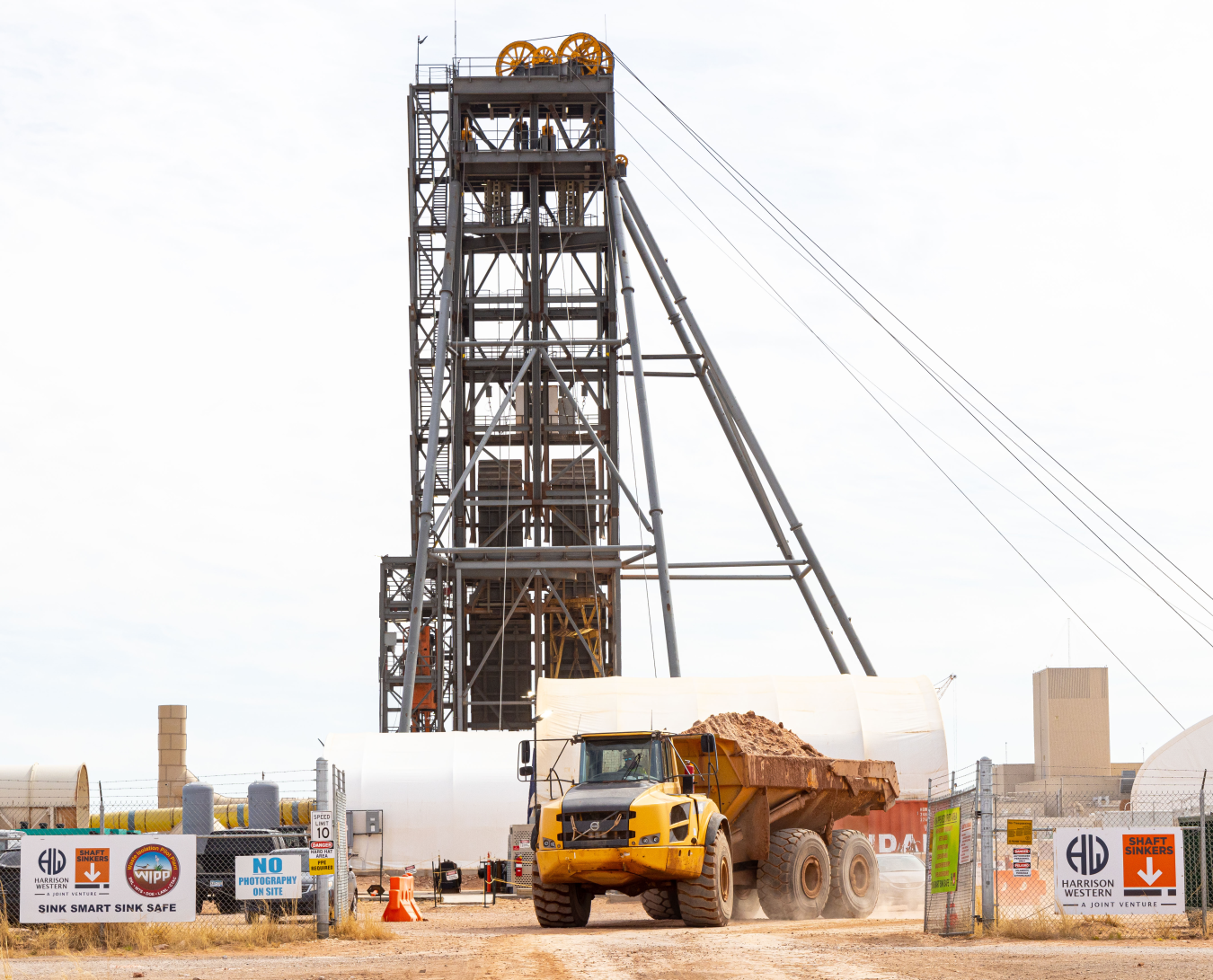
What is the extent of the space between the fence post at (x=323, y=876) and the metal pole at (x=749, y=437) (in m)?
19.9

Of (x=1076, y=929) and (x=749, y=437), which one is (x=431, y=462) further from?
(x=1076, y=929)

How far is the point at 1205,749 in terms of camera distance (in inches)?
1511

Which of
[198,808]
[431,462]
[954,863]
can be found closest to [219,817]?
[198,808]

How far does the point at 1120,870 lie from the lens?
1775cm

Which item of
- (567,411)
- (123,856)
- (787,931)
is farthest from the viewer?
(567,411)

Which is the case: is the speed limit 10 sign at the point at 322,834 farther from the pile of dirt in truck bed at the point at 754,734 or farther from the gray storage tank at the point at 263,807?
the gray storage tank at the point at 263,807

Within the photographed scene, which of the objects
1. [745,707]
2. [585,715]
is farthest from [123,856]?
[745,707]

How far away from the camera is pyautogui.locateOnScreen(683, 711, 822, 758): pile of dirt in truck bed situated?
2281cm

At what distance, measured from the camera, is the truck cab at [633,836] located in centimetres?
1902

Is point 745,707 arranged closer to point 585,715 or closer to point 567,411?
point 585,715

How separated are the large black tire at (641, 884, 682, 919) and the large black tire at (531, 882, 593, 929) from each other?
869mm

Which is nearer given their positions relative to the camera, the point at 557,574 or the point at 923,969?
the point at 923,969

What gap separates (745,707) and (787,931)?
1276 centimetres

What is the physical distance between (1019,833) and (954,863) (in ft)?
3.24
